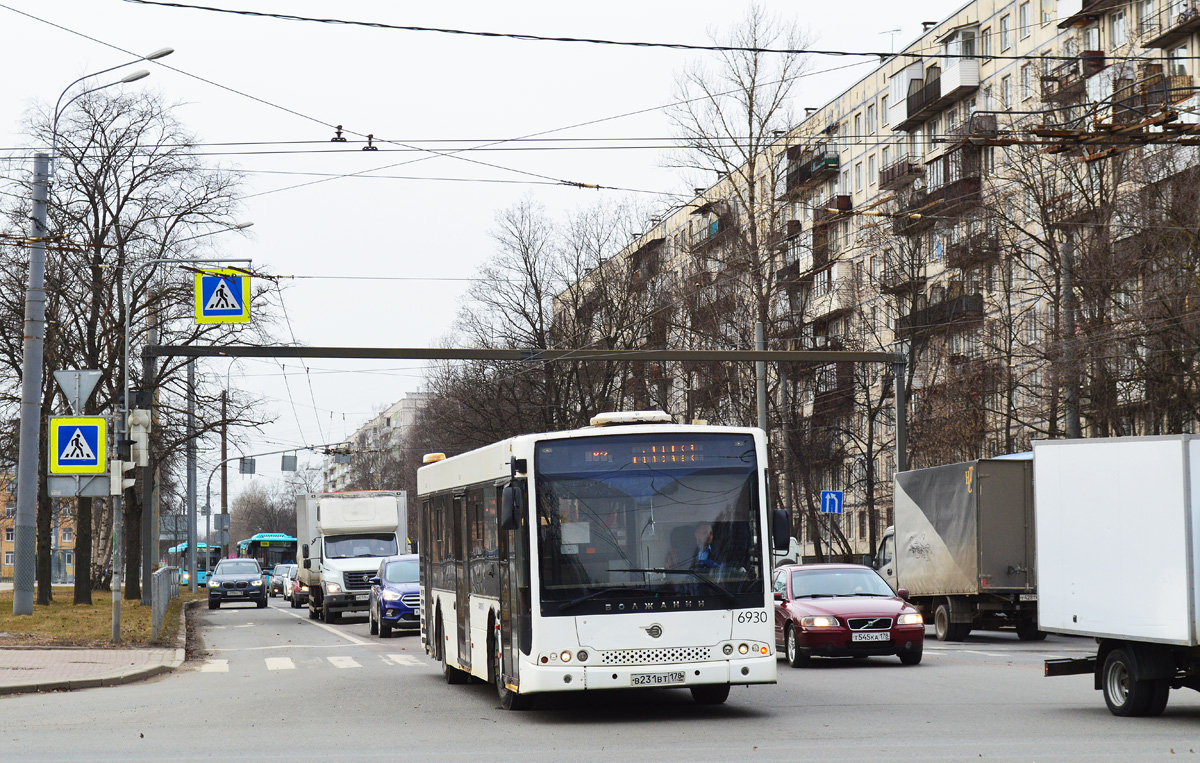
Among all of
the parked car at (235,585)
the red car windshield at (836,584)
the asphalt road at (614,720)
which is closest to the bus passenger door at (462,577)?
the asphalt road at (614,720)

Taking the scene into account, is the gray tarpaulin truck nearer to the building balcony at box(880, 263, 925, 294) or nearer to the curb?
the curb

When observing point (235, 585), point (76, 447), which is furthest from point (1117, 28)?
point (76, 447)

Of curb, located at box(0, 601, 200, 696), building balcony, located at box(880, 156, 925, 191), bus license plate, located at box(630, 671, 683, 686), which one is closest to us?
bus license plate, located at box(630, 671, 683, 686)

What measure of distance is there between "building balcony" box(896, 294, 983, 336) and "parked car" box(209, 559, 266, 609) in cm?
2314

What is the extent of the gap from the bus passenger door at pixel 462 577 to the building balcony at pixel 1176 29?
2997cm

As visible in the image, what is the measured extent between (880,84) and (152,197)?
33.1m

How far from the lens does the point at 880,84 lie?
61.8 m

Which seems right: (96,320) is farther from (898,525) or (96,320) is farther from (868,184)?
(868,184)

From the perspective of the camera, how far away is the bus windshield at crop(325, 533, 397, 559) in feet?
121

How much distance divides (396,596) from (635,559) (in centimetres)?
1686

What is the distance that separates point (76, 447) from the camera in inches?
940

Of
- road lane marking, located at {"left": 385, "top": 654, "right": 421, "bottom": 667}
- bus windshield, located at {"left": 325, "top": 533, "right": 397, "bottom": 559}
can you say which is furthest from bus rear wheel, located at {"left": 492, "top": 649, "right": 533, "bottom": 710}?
bus windshield, located at {"left": 325, "top": 533, "right": 397, "bottom": 559}

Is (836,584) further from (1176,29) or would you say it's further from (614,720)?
(1176,29)

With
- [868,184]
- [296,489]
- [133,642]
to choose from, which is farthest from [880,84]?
[296,489]
